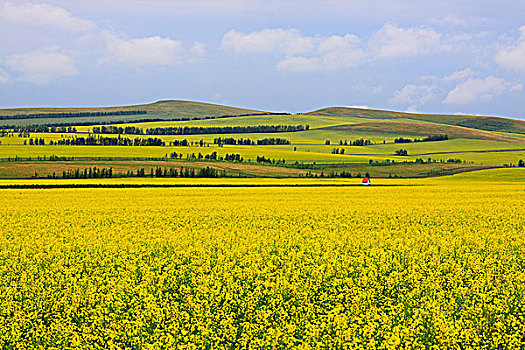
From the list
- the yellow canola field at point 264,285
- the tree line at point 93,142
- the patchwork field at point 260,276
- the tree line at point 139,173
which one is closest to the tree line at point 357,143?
the tree line at point 93,142

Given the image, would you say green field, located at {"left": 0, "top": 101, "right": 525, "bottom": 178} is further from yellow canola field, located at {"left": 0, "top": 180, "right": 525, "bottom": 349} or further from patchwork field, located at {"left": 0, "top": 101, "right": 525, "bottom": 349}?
yellow canola field, located at {"left": 0, "top": 180, "right": 525, "bottom": 349}

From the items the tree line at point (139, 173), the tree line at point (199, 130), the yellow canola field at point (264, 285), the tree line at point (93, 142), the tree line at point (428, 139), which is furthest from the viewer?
the tree line at point (199, 130)

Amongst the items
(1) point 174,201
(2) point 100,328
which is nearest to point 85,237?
(2) point 100,328

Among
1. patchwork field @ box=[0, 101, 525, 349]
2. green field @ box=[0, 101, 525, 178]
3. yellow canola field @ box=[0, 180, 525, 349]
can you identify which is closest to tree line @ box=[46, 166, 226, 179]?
green field @ box=[0, 101, 525, 178]

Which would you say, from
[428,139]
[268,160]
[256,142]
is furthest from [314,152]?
[428,139]

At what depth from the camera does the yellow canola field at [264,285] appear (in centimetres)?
827

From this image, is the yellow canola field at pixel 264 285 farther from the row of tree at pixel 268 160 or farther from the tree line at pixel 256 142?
the tree line at pixel 256 142

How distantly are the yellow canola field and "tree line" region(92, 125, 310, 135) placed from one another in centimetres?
15089

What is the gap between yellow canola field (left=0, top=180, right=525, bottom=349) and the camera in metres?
8.27

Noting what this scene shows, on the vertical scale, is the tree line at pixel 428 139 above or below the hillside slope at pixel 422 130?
below

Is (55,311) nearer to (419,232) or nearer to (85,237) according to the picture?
(85,237)

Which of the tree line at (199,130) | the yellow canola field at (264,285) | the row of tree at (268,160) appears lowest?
the yellow canola field at (264,285)

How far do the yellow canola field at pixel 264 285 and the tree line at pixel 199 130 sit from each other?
151 m

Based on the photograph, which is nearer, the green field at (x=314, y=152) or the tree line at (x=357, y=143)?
the green field at (x=314, y=152)
